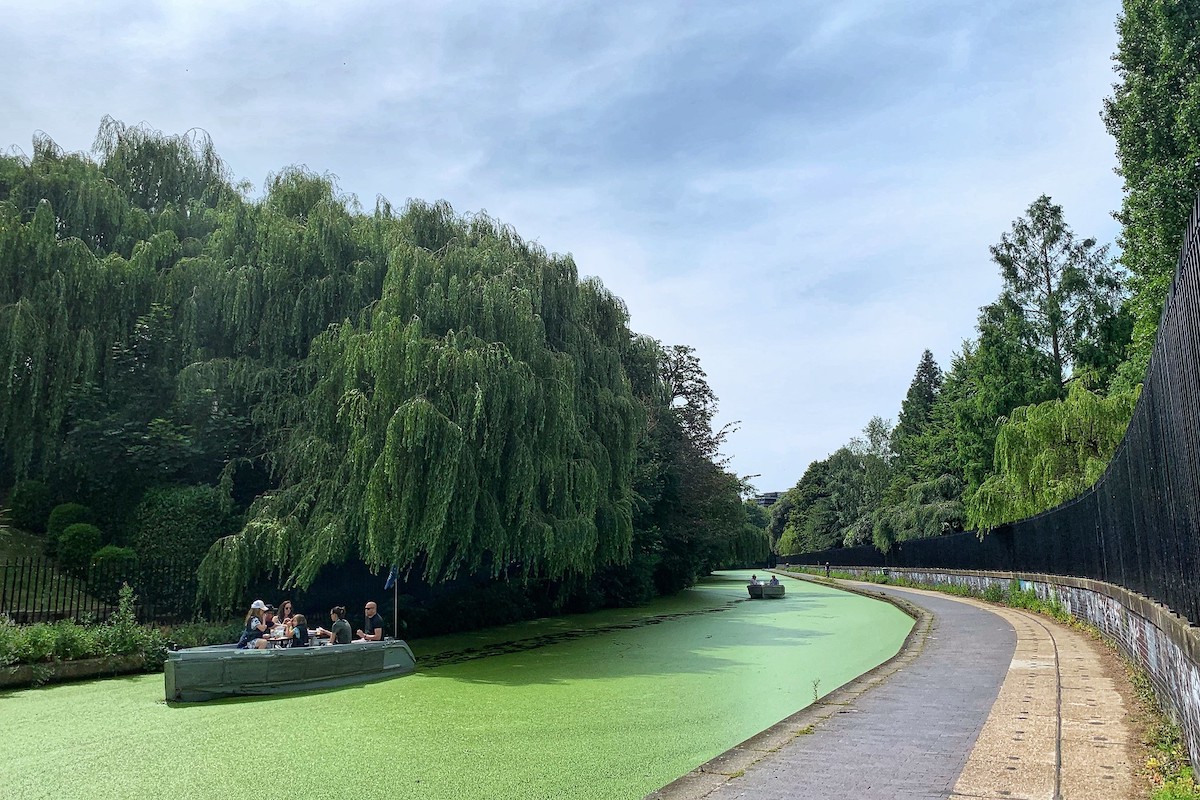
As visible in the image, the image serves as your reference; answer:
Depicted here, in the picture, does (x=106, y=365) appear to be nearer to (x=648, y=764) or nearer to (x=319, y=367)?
(x=319, y=367)

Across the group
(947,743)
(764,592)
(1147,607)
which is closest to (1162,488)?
(1147,607)

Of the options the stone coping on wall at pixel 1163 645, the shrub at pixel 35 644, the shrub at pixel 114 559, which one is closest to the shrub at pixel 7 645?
the shrub at pixel 35 644

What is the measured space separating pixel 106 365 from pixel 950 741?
17.1 metres

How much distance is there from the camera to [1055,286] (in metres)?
35.2

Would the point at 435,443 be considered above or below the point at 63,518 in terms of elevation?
above

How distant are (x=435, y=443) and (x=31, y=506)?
10155 millimetres

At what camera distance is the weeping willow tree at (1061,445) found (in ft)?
72.0

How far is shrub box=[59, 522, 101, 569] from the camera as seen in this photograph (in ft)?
51.7

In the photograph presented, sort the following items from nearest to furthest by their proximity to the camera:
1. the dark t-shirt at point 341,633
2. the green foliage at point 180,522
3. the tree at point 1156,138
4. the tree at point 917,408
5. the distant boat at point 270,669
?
the distant boat at point 270,669, the dark t-shirt at point 341,633, the green foliage at point 180,522, the tree at point 1156,138, the tree at point 917,408

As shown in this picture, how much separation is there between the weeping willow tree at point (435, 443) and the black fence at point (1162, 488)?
845 centimetres

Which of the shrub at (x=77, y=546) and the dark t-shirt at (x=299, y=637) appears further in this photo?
the shrub at (x=77, y=546)

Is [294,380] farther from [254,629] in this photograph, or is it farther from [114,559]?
[254,629]

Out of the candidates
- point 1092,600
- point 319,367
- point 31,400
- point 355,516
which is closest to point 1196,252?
point 1092,600

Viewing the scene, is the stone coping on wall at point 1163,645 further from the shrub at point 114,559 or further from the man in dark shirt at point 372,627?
the shrub at point 114,559
